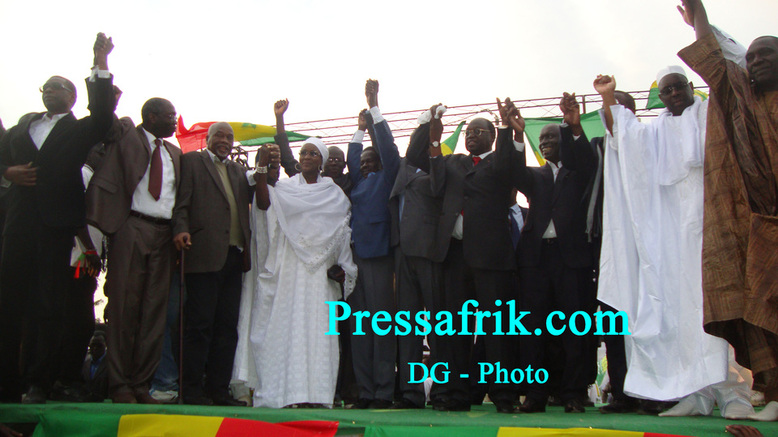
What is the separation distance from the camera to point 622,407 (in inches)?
180

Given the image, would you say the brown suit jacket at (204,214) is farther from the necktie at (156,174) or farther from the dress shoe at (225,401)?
the dress shoe at (225,401)

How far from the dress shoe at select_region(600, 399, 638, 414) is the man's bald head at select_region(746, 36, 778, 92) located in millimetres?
2161

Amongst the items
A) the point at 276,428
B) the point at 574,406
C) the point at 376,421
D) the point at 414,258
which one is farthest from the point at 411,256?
the point at 276,428

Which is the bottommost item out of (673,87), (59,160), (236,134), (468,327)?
(468,327)

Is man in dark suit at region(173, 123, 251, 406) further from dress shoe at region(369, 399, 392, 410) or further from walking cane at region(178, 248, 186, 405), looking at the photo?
dress shoe at region(369, 399, 392, 410)

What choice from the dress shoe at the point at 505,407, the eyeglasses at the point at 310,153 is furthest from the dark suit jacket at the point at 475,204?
the eyeglasses at the point at 310,153

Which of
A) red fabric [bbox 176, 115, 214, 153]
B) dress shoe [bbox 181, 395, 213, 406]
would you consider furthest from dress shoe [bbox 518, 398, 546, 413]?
red fabric [bbox 176, 115, 214, 153]

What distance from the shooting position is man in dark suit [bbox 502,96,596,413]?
185 inches

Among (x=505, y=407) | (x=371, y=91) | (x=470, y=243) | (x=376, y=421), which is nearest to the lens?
(x=376, y=421)

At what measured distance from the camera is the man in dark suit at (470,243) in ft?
15.7

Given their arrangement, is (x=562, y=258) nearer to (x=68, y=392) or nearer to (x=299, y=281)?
(x=299, y=281)

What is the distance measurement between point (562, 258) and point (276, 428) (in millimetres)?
2291

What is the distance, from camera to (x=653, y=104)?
46.3 ft

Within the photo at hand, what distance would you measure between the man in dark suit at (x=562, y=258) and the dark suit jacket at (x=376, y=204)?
3.41 ft
